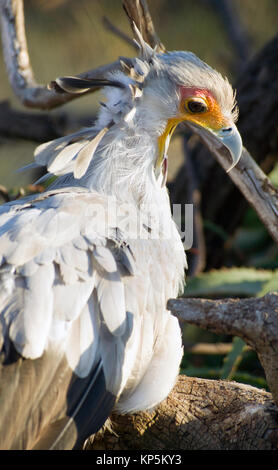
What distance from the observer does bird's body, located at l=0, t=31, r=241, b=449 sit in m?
2.04

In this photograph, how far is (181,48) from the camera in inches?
235

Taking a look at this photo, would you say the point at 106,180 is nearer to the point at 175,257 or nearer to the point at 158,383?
the point at 175,257

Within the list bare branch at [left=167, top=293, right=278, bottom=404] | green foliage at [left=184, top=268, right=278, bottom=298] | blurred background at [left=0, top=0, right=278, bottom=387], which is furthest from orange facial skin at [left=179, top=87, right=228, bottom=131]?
blurred background at [left=0, top=0, right=278, bottom=387]

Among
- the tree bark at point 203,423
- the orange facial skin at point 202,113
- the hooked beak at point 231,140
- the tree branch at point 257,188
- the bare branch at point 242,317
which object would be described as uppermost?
the orange facial skin at point 202,113

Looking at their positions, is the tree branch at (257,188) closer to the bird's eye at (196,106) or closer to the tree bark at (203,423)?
the bird's eye at (196,106)

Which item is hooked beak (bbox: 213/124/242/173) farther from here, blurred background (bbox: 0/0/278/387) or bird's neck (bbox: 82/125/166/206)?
blurred background (bbox: 0/0/278/387)

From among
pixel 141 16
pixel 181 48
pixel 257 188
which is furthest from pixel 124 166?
pixel 181 48

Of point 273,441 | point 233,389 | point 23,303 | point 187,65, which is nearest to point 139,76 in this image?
point 187,65

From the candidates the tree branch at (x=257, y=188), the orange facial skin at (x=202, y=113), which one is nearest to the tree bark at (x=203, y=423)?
the tree branch at (x=257, y=188)

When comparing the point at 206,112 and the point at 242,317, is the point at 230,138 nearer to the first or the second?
the point at 206,112

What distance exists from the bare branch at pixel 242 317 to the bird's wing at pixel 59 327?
0.32 metres

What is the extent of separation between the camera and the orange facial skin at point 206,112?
8.70ft

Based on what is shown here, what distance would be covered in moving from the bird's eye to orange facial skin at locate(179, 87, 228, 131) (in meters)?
0.01

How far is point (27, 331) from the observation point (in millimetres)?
2035
